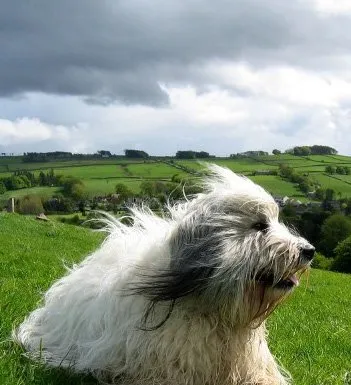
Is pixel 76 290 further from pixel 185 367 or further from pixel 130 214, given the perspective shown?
pixel 185 367

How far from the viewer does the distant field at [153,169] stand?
263 ft

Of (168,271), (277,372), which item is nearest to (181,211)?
(168,271)

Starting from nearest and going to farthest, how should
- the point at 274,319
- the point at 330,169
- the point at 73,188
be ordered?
the point at 274,319 → the point at 73,188 → the point at 330,169

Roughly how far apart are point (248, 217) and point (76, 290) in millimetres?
1912

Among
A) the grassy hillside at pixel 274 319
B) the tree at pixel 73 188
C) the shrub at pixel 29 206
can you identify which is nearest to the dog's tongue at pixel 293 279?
the grassy hillside at pixel 274 319

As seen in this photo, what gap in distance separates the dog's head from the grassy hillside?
121cm

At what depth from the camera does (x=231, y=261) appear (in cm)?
518

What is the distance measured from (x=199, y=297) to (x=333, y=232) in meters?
65.0

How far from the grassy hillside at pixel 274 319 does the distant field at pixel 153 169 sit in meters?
52.6

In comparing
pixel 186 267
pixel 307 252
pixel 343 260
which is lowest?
pixel 343 260

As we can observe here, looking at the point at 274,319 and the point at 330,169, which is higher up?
the point at 274,319

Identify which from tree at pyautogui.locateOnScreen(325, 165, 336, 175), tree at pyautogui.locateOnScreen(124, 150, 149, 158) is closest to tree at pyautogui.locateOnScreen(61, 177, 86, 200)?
tree at pyautogui.locateOnScreen(124, 150, 149, 158)

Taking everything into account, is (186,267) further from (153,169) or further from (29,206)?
(153,169)

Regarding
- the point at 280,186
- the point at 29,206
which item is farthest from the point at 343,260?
the point at 29,206
